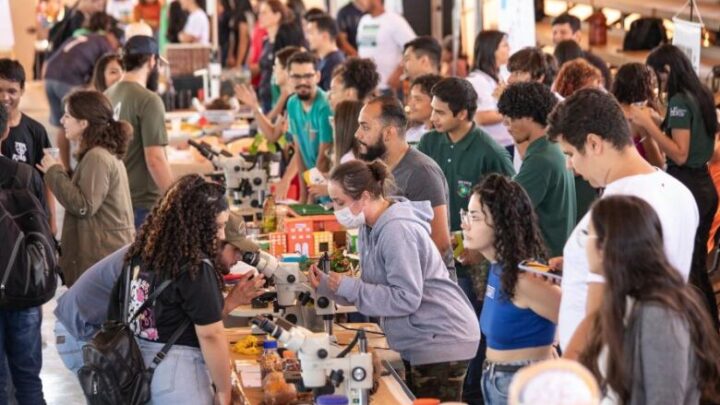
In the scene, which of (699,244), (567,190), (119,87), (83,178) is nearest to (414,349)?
(567,190)

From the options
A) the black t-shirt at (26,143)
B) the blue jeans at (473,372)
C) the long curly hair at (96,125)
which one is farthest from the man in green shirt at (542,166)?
the black t-shirt at (26,143)

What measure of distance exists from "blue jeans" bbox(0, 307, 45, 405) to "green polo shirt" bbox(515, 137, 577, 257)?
2.07 m

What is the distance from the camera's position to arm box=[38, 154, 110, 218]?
6250 millimetres

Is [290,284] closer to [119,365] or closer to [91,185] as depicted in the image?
[119,365]

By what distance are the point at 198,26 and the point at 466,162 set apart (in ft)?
28.2

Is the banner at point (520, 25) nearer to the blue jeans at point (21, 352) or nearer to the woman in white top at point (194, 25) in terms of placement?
the blue jeans at point (21, 352)

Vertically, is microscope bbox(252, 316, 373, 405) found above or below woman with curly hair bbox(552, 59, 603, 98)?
below

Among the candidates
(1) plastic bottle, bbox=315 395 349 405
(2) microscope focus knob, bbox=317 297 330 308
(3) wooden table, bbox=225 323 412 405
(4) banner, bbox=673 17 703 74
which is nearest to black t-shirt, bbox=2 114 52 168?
(3) wooden table, bbox=225 323 412 405

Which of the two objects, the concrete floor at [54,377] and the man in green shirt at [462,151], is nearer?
the man in green shirt at [462,151]

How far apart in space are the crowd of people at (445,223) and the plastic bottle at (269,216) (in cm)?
23

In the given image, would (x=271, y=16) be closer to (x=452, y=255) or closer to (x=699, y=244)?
(x=699, y=244)

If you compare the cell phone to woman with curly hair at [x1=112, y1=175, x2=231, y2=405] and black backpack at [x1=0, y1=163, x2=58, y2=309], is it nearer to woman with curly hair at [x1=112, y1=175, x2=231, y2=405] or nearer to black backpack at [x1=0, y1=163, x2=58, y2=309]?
woman with curly hair at [x1=112, y1=175, x2=231, y2=405]

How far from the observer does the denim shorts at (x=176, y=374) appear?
4.48 meters

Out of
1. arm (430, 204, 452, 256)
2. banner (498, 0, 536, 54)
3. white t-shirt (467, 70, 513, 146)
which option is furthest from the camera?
banner (498, 0, 536, 54)
